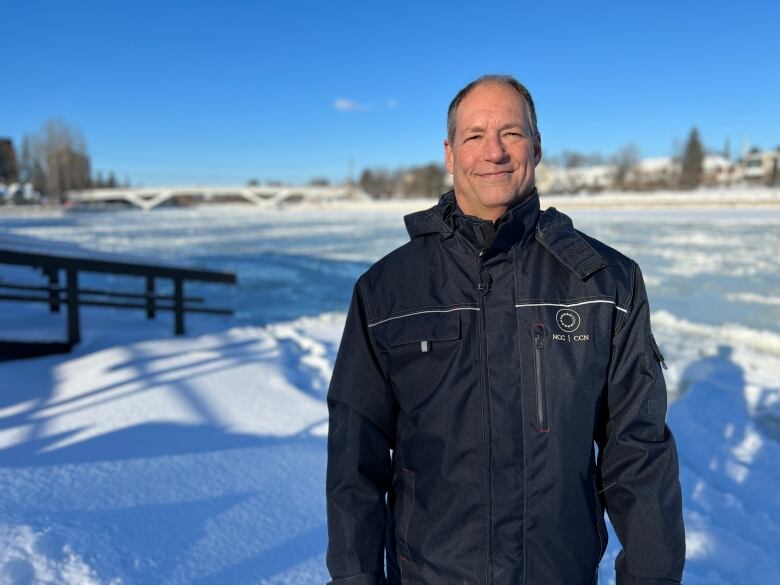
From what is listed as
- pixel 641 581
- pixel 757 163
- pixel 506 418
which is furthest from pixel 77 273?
pixel 757 163

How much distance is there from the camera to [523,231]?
1.52m

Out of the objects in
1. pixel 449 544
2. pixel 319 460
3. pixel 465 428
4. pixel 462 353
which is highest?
pixel 462 353

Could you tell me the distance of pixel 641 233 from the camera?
77.7 ft

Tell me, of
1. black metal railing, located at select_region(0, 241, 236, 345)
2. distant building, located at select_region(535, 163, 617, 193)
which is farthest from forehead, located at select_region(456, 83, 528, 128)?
distant building, located at select_region(535, 163, 617, 193)

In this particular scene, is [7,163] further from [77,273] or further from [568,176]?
[77,273]

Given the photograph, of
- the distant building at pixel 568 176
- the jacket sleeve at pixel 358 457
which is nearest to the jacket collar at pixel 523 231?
the jacket sleeve at pixel 358 457

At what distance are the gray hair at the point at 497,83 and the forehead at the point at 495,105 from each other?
0.01 metres

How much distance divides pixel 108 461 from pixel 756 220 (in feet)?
107

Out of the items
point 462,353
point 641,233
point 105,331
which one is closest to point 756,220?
point 641,233

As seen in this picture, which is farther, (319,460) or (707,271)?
(707,271)

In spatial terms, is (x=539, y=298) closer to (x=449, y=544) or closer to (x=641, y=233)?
(x=449, y=544)

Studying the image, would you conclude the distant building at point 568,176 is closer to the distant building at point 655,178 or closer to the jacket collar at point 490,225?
the distant building at point 655,178

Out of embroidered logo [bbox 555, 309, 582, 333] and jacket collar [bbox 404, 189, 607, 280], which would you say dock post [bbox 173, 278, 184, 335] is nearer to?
jacket collar [bbox 404, 189, 607, 280]

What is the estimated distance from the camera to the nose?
148 centimetres
